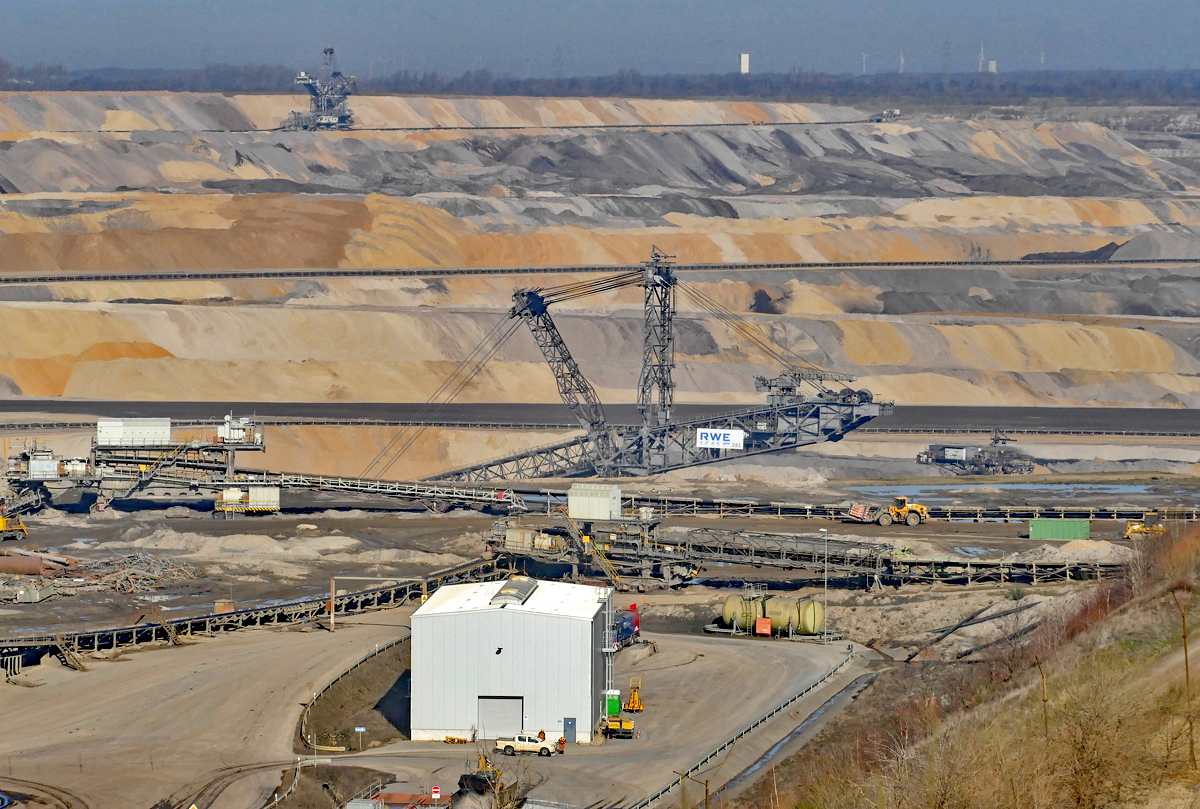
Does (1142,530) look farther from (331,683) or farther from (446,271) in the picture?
(446,271)

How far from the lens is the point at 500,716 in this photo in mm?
45844

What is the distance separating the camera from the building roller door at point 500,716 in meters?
45.6

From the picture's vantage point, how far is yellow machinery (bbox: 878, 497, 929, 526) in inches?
3142

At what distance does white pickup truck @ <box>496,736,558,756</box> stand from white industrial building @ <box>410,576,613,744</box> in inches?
30.9

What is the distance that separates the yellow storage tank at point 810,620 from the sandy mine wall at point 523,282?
46912mm

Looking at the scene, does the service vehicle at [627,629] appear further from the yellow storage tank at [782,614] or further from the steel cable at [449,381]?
the steel cable at [449,381]

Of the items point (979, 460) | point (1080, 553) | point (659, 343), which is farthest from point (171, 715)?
point (979, 460)

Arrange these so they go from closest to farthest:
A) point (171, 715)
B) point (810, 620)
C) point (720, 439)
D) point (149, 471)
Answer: point (171, 715), point (810, 620), point (149, 471), point (720, 439)

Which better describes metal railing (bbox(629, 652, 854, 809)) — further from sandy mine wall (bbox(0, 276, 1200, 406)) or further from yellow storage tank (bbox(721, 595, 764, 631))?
sandy mine wall (bbox(0, 276, 1200, 406))

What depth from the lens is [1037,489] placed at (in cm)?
9244

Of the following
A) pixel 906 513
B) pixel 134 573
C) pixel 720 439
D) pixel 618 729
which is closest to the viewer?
pixel 618 729

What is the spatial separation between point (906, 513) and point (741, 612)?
73.8ft

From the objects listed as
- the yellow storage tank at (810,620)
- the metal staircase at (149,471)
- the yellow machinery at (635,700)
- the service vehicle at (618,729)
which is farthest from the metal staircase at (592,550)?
the metal staircase at (149,471)

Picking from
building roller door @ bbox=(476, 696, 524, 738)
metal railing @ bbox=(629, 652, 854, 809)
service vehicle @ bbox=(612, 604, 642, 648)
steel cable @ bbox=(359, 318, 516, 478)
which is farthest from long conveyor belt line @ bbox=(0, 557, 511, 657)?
steel cable @ bbox=(359, 318, 516, 478)
